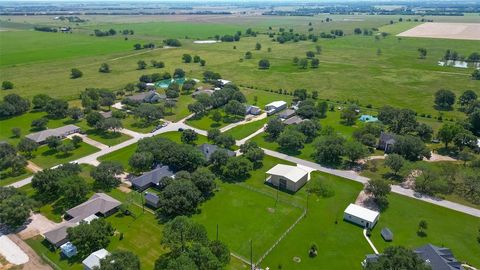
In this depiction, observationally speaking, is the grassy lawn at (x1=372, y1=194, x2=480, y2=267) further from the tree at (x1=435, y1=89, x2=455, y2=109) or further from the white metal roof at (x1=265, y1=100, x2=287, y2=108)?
the tree at (x1=435, y1=89, x2=455, y2=109)

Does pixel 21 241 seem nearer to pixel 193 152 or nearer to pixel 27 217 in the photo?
pixel 27 217

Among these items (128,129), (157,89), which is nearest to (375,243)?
(128,129)

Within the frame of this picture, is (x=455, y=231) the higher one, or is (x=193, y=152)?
(x=193, y=152)

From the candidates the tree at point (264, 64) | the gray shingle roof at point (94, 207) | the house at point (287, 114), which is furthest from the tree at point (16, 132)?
the tree at point (264, 64)

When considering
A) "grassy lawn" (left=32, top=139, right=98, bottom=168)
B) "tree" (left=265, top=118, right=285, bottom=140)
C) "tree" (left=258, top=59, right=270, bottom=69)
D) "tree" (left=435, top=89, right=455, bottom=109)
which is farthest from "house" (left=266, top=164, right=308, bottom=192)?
"tree" (left=258, top=59, right=270, bottom=69)

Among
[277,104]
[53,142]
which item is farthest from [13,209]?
[277,104]

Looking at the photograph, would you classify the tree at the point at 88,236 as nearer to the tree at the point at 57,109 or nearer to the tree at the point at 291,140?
the tree at the point at 291,140
